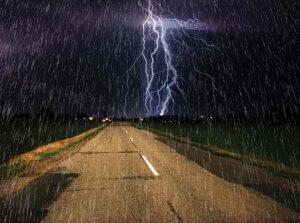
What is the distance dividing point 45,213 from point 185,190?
329 cm

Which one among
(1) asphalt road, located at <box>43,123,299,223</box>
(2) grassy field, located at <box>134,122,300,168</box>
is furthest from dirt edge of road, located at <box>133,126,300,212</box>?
(2) grassy field, located at <box>134,122,300,168</box>

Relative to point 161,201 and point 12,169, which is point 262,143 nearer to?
point 161,201

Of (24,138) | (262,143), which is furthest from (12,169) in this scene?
(24,138)

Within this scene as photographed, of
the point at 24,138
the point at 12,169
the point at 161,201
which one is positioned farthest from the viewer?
the point at 24,138

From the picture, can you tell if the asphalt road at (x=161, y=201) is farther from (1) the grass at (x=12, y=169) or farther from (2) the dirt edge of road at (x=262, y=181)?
(1) the grass at (x=12, y=169)

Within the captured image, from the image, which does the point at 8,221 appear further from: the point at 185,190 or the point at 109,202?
the point at 185,190

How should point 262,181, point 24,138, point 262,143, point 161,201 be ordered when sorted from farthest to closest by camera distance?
1. point 24,138
2. point 262,143
3. point 262,181
4. point 161,201

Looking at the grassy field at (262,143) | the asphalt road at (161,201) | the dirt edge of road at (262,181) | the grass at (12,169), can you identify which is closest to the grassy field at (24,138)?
the grass at (12,169)

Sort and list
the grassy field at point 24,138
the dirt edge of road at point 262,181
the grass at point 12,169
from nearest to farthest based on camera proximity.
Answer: the dirt edge of road at point 262,181 < the grass at point 12,169 < the grassy field at point 24,138

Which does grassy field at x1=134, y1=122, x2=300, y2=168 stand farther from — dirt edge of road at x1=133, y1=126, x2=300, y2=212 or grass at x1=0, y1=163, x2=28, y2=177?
grass at x1=0, y1=163, x2=28, y2=177

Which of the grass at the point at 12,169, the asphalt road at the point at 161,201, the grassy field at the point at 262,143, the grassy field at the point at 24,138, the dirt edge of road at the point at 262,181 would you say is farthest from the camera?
the grassy field at the point at 24,138

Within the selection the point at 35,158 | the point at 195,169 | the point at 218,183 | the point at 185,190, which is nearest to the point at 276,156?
the point at 195,169

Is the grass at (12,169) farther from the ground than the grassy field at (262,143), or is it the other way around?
the grassy field at (262,143)

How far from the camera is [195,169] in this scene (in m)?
10.1
